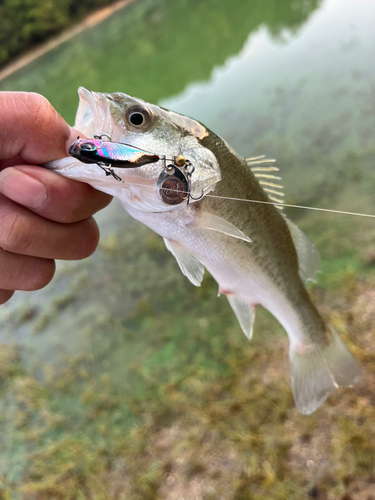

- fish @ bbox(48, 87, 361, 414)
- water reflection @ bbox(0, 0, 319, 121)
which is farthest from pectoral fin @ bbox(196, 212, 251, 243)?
water reflection @ bbox(0, 0, 319, 121)

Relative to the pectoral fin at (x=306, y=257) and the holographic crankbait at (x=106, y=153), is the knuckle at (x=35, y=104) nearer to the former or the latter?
the holographic crankbait at (x=106, y=153)

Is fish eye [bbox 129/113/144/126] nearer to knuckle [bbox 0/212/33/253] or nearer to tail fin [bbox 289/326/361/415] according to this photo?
knuckle [bbox 0/212/33/253]

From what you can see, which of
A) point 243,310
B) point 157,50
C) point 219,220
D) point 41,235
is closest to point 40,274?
point 41,235

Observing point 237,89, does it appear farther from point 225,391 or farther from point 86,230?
point 86,230

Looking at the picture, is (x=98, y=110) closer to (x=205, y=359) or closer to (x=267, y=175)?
(x=267, y=175)

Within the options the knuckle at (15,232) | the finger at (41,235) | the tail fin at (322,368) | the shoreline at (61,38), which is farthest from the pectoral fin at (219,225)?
the shoreline at (61,38)
